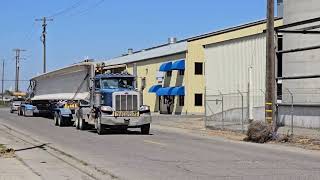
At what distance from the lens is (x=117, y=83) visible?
99.0 ft

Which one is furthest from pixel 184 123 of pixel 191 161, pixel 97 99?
pixel 191 161

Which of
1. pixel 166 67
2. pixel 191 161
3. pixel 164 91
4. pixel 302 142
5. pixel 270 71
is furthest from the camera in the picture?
pixel 166 67

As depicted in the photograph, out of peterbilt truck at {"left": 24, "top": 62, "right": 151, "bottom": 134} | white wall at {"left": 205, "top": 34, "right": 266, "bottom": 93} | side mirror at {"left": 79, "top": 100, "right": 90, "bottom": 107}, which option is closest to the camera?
peterbilt truck at {"left": 24, "top": 62, "right": 151, "bottom": 134}

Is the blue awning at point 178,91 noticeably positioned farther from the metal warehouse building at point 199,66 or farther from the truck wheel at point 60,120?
the truck wheel at point 60,120

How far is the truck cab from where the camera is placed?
28312 mm

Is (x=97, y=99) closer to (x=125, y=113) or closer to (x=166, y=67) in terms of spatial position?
(x=125, y=113)

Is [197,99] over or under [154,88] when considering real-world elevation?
under

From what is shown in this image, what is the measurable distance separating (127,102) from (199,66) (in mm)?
34275

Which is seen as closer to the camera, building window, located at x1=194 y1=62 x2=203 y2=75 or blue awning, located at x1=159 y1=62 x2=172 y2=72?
building window, located at x1=194 y1=62 x2=203 y2=75

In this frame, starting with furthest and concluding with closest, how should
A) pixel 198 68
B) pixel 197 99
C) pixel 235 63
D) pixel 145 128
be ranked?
1. pixel 198 68
2. pixel 197 99
3. pixel 235 63
4. pixel 145 128

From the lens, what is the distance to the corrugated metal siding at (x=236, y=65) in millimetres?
39900

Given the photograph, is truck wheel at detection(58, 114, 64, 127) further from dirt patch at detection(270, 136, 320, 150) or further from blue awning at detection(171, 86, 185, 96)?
blue awning at detection(171, 86, 185, 96)

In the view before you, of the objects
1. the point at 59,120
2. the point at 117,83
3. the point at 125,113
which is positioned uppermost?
the point at 117,83

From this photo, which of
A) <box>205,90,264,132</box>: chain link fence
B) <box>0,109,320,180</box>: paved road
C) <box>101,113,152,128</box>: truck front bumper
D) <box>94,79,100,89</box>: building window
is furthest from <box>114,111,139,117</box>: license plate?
<box>205,90,264,132</box>: chain link fence
